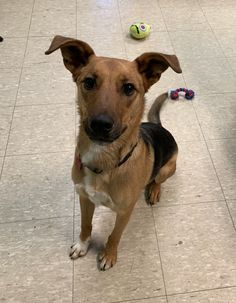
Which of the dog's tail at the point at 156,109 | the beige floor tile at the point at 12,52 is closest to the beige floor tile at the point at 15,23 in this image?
the beige floor tile at the point at 12,52

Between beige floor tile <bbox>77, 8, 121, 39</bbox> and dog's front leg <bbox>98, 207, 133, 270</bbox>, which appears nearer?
dog's front leg <bbox>98, 207, 133, 270</bbox>

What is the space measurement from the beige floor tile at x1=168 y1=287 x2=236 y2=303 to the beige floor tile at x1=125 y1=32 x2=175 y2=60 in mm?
2577

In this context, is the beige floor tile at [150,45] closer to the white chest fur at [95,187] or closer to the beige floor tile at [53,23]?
the beige floor tile at [53,23]

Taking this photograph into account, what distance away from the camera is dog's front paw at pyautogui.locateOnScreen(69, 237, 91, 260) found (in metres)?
2.17

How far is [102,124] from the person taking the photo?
4.56ft

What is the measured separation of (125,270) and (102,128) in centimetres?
116

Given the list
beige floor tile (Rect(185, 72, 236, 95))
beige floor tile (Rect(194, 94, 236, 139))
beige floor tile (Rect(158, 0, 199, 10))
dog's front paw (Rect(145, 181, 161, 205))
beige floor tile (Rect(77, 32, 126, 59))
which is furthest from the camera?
beige floor tile (Rect(158, 0, 199, 10))

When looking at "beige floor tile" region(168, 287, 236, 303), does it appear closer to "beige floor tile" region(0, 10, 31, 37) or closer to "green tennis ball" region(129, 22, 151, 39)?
"green tennis ball" region(129, 22, 151, 39)

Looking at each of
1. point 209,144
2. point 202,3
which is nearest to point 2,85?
point 209,144

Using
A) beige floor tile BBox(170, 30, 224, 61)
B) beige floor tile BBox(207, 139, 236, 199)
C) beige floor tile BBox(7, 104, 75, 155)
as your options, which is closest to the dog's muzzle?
beige floor tile BBox(7, 104, 75, 155)

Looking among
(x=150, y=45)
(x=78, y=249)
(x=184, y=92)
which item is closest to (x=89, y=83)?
(x=78, y=249)

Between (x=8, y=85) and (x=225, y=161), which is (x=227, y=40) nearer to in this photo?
(x=225, y=161)

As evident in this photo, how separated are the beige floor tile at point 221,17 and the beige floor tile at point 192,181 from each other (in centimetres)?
212

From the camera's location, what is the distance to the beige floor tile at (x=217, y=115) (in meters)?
3.00
